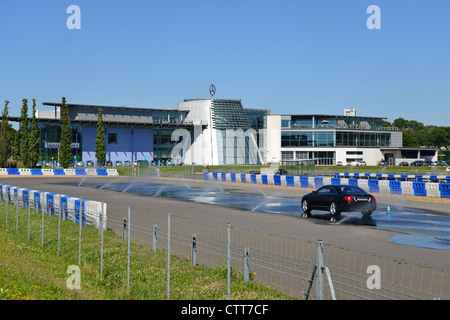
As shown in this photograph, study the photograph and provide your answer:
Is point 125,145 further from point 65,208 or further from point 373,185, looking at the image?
point 65,208

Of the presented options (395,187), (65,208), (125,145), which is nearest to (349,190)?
(65,208)

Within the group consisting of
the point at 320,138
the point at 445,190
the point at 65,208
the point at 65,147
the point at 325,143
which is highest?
the point at 320,138

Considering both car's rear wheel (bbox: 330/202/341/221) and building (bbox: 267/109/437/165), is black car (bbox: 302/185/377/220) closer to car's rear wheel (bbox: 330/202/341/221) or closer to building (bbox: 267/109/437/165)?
car's rear wheel (bbox: 330/202/341/221)

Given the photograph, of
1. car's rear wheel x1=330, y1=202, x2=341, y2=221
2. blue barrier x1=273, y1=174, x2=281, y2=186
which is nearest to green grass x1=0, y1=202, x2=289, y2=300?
car's rear wheel x1=330, y1=202, x2=341, y2=221

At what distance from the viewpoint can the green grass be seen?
31.6 ft

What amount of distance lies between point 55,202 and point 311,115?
110 m

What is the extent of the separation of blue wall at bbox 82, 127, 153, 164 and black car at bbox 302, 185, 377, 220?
90557 millimetres

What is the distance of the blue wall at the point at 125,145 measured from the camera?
10969cm

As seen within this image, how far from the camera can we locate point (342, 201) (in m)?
23.9

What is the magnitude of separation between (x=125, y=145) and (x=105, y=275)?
4131 inches

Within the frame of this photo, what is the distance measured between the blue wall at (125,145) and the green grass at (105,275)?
95562 millimetres

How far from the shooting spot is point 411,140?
183m
